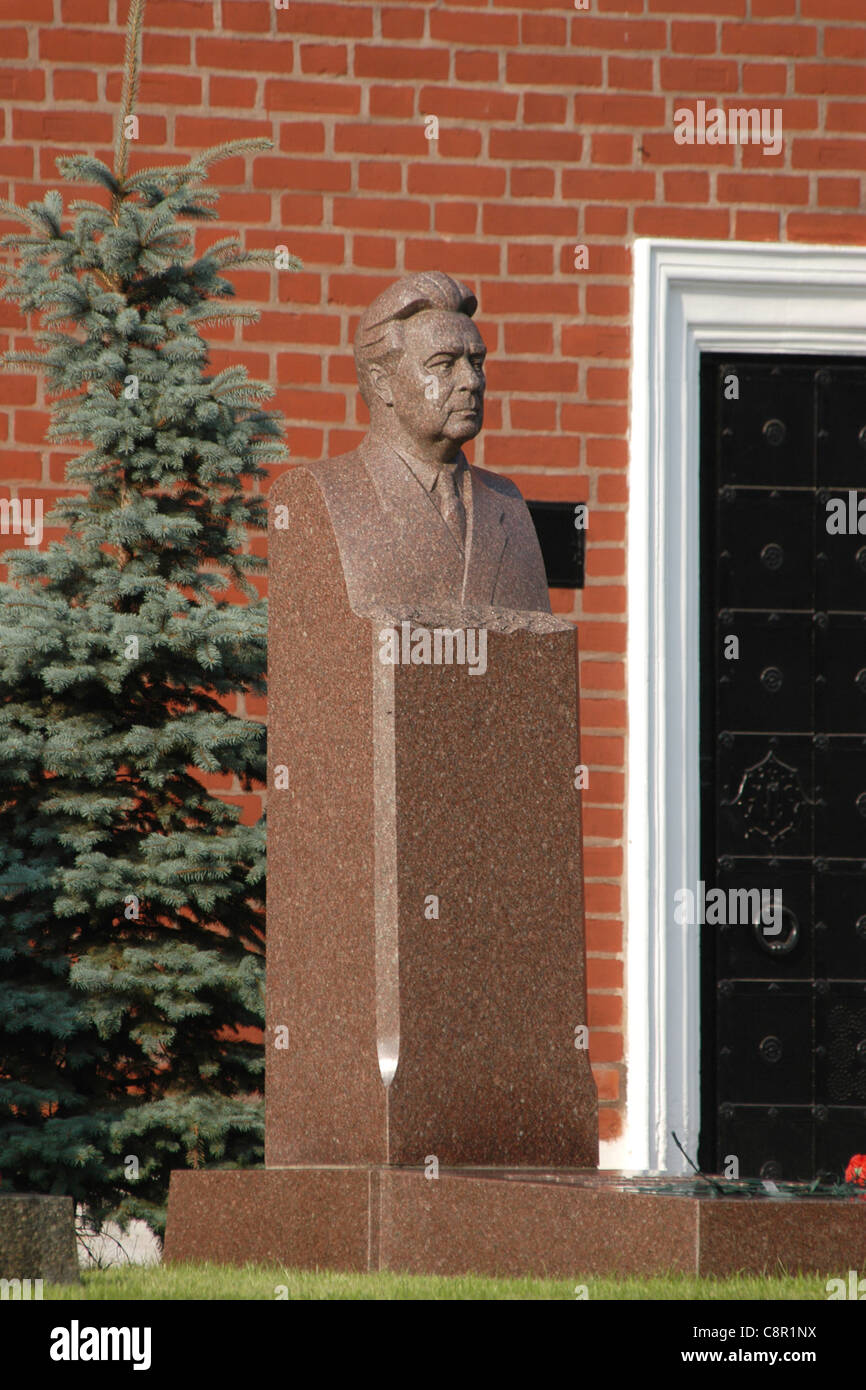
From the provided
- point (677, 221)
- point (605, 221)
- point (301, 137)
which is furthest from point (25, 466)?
point (677, 221)

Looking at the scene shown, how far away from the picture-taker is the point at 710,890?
977 centimetres

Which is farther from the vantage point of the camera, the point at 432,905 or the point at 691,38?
the point at 691,38

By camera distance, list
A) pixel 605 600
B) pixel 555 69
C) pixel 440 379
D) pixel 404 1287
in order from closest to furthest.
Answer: pixel 404 1287
pixel 440 379
pixel 605 600
pixel 555 69

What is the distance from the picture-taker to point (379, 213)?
382 inches

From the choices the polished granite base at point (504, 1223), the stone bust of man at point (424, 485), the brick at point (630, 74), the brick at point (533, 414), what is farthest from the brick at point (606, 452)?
the polished granite base at point (504, 1223)

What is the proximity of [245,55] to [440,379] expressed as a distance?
3.64 meters

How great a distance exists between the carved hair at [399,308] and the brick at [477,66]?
334cm

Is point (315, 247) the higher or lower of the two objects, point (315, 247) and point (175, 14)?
the lower

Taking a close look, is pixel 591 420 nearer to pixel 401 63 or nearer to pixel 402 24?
pixel 401 63

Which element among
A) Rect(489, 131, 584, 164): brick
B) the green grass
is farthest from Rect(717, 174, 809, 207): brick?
the green grass

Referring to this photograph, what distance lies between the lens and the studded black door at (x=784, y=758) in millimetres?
9734

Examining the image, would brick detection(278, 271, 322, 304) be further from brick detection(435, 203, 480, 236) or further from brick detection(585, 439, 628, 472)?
brick detection(585, 439, 628, 472)

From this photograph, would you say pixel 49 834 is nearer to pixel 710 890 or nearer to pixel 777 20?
pixel 710 890

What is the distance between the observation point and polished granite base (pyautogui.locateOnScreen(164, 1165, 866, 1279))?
16.5ft
